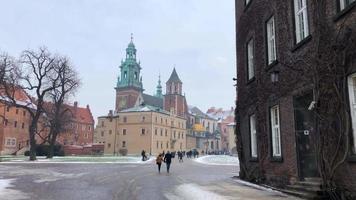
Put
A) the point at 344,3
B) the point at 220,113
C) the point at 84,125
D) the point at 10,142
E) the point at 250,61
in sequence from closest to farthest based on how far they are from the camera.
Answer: the point at 344,3 < the point at 250,61 < the point at 10,142 < the point at 84,125 < the point at 220,113

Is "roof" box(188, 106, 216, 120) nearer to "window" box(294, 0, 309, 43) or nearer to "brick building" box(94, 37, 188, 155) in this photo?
"brick building" box(94, 37, 188, 155)

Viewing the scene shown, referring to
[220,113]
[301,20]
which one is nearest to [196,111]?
[220,113]

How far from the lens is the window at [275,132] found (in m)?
14.6

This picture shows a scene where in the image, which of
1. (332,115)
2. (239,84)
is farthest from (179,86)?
(332,115)

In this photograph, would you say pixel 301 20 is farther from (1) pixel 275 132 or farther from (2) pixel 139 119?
(2) pixel 139 119

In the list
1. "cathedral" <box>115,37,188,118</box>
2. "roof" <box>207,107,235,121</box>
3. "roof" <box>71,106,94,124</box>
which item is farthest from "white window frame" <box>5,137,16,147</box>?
"roof" <box>207,107,235,121</box>

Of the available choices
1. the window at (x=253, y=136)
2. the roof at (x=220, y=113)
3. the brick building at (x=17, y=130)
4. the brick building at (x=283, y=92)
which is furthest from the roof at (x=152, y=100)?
the brick building at (x=283, y=92)

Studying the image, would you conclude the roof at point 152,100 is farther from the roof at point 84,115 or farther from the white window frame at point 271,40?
the white window frame at point 271,40

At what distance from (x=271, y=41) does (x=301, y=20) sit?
2.63 m

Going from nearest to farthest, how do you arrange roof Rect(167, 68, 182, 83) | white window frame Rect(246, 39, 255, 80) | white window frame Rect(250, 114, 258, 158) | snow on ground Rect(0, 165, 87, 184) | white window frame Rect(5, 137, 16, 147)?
Result: white window frame Rect(250, 114, 258, 158), white window frame Rect(246, 39, 255, 80), snow on ground Rect(0, 165, 87, 184), white window frame Rect(5, 137, 16, 147), roof Rect(167, 68, 182, 83)

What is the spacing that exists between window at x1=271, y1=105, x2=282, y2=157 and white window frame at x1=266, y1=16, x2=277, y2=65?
1.98m

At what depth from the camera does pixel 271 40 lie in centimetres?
1555

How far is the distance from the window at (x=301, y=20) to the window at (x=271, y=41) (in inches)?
79.0

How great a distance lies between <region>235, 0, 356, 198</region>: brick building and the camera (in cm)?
1072
